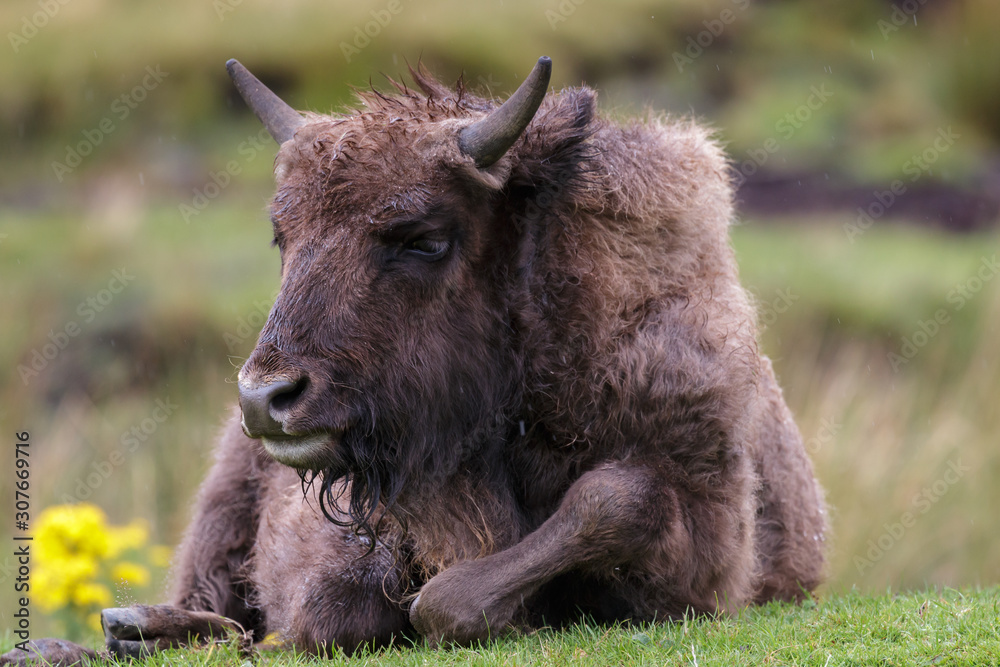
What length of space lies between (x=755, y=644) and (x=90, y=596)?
4574 mm

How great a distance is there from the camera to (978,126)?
63.2 ft

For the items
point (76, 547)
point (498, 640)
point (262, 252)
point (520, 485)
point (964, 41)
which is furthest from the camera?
point (964, 41)

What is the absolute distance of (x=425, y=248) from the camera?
186 inches

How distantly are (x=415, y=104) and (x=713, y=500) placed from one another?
2.17 m

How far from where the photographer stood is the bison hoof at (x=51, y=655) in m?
5.25

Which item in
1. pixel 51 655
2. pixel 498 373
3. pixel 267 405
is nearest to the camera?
pixel 267 405

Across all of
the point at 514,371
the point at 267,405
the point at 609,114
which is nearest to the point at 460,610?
the point at 514,371

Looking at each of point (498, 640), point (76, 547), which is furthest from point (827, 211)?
point (498, 640)

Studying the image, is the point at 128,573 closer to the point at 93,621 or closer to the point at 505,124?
the point at 93,621

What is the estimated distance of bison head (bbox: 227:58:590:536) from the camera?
447 centimetres

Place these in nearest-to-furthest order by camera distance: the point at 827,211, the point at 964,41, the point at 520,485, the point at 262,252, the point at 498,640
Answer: the point at 498,640 → the point at 520,485 → the point at 262,252 → the point at 827,211 → the point at 964,41

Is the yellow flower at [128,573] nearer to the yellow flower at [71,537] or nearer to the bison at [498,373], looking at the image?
the yellow flower at [71,537]

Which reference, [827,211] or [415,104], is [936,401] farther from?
[415,104]

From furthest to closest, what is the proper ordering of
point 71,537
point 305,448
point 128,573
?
point 128,573
point 71,537
point 305,448
